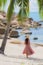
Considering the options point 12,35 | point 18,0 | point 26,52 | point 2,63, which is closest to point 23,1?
point 18,0

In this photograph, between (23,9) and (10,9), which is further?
(10,9)

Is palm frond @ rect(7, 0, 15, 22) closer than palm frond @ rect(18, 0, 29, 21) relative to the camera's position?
No

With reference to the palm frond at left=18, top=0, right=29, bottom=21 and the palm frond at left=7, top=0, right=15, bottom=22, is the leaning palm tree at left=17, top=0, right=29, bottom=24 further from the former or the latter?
the palm frond at left=7, top=0, right=15, bottom=22

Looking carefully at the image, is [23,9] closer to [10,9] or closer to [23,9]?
[23,9]

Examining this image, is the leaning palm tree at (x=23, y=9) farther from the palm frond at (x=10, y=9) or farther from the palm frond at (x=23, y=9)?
the palm frond at (x=10, y=9)

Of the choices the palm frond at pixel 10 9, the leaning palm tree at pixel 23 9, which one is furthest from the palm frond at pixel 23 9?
the palm frond at pixel 10 9

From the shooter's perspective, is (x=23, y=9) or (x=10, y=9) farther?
(x=10, y=9)

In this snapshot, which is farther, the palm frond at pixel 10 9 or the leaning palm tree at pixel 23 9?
the palm frond at pixel 10 9

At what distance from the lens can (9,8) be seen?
15.8m

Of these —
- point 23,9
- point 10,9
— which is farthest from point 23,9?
point 10,9

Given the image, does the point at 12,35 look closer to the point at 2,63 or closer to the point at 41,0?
the point at 41,0

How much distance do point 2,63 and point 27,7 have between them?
4.82 m

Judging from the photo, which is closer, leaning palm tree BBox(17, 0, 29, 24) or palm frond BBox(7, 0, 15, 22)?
leaning palm tree BBox(17, 0, 29, 24)

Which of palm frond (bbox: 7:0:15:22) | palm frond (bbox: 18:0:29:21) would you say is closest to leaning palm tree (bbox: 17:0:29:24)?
palm frond (bbox: 18:0:29:21)
